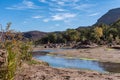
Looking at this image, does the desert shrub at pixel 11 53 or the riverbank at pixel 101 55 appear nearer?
the desert shrub at pixel 11 53

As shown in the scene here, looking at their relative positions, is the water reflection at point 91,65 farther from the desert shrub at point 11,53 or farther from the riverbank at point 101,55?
the desert shrub at point 11,53

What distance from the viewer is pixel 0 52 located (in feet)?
96.9

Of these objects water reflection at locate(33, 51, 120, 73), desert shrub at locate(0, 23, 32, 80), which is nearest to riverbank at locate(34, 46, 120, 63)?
water reflection at locate(33, 51, 120, 73)

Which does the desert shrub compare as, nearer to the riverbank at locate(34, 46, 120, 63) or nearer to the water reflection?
the water reflection

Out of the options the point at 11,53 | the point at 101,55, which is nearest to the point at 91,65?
the point at 101,55

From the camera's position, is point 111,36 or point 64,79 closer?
point 64,79

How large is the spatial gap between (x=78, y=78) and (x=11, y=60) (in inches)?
333

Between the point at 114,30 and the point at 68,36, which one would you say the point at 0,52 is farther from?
the point at 68,36

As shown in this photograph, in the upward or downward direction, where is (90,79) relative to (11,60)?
downward

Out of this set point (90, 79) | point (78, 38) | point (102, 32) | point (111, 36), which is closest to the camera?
point (90, 79)

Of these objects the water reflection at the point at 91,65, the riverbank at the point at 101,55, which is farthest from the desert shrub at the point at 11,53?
the riverbank at the point at 101,55

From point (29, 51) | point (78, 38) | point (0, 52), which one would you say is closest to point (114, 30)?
point (78, 38)

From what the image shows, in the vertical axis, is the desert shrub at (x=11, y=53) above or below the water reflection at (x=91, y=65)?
above

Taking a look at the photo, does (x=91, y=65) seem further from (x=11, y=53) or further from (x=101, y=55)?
(x=11, y=53)
